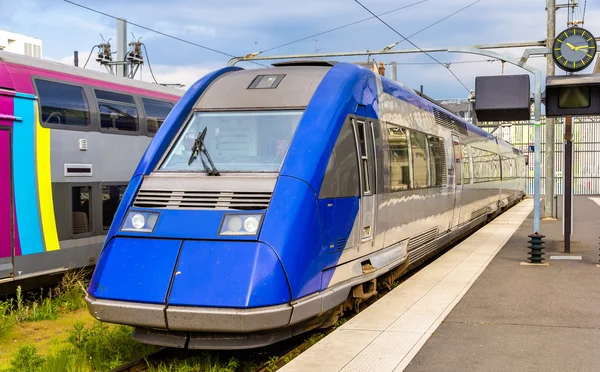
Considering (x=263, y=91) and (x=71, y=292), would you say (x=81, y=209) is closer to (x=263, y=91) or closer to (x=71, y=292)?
(x=71, y=292)

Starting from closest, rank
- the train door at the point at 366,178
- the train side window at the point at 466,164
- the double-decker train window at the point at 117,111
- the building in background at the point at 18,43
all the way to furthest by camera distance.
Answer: the train door at the point at 366,178, the double-decker train window at the point at 117,111, the train side window at the point at 466,164, the building in background at the point at 18,43

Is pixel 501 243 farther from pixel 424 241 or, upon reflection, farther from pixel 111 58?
pixel 111 58

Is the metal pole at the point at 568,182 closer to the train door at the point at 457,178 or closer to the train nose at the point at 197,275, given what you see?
the train door at the point at 457,178

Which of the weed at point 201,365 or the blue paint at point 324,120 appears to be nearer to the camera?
the weed at point 201,365

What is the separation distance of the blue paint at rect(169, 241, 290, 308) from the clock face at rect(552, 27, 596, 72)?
344 inches

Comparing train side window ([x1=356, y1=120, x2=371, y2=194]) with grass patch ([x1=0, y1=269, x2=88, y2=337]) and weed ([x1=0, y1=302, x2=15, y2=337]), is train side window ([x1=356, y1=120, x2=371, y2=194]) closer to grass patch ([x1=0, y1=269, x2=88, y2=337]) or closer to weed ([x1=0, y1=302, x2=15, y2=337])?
grass patch ([x1=0, y1=269, x2=88, y2=337])

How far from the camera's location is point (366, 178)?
7.77m

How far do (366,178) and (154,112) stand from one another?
6.21 meters

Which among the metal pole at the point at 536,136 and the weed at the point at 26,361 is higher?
the metal pole at the point at 536,136

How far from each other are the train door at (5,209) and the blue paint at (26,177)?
0.39 ft

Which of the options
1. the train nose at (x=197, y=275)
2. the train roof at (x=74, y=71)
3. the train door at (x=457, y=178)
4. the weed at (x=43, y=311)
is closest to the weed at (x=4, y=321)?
the weed at (x=43, y=311)

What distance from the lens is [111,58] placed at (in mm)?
27828

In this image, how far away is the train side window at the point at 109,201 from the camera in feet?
37.0

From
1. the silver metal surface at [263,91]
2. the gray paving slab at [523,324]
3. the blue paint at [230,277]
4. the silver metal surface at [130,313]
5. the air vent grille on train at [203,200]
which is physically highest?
the silver metal surface at [263,91]
